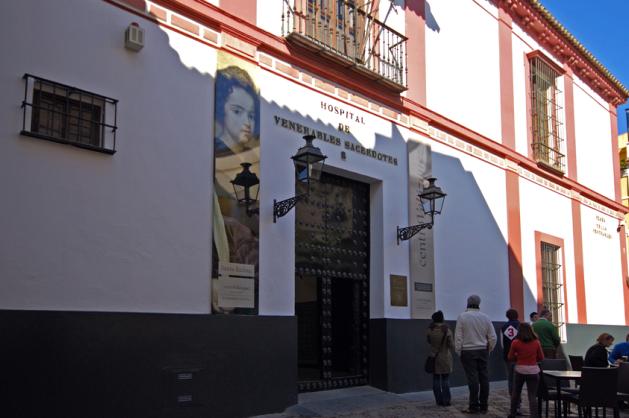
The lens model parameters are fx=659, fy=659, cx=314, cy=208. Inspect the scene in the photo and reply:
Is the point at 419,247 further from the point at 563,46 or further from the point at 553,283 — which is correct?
the point at 563,46

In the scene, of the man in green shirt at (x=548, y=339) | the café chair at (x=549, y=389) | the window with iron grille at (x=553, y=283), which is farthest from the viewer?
the window with iron grille at (x=553, y=283)

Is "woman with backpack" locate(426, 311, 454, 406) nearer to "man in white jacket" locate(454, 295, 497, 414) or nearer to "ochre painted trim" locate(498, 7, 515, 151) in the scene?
"man in white jacket" locate(454, 295, 497, 414)

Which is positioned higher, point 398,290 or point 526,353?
point 398,290

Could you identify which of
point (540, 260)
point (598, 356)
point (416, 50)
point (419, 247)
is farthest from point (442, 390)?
point (540, 260)

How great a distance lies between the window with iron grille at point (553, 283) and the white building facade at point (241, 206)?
73cm

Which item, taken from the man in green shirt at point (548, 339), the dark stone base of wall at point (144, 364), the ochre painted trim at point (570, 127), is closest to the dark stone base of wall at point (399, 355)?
the man in green shirt at point (548, 339)

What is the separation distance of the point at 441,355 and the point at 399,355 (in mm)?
970

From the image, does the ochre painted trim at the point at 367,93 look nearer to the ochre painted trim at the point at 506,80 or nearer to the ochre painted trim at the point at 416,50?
the ochre painted trim at the point at 416,50

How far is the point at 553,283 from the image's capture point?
1415cm

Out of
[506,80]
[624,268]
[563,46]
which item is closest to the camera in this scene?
[506,80]

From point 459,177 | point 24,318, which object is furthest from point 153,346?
point 459,177

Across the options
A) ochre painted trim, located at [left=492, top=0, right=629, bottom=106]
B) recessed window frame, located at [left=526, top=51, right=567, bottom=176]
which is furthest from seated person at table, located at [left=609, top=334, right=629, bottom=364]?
ochre painted trim, located at [left=492, top=0, right=629, bottom=106]

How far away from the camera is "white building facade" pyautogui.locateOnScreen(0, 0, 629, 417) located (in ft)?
19.2

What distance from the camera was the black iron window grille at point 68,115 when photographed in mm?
5887
